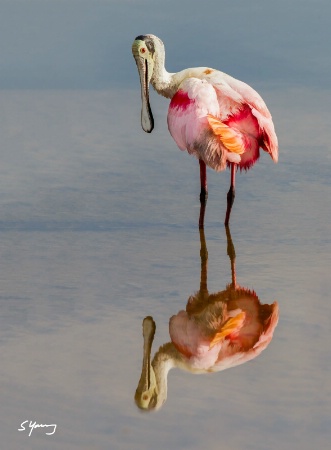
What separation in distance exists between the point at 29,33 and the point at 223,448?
840cm

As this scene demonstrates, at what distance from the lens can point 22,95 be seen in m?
11.2

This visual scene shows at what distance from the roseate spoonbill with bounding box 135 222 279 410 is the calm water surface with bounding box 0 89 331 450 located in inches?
2.0

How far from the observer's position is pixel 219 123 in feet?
25.6

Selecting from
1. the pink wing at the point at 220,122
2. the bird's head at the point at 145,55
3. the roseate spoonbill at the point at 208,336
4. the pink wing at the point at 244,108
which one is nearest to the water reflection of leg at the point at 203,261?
the roseate spoonbill at the point at 208,336

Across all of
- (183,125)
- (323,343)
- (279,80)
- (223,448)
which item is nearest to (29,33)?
(279,80)

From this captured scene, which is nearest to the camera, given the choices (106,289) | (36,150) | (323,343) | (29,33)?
(323,343)

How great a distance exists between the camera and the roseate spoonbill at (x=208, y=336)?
5574 mm

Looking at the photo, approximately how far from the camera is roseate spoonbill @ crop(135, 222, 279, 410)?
219 inches

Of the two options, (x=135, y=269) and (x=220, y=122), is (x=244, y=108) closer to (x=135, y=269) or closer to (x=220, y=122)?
(x=220, y=122)

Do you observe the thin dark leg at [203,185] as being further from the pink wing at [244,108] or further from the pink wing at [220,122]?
the pink wing at [244,108]

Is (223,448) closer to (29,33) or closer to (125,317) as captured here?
(125,317)


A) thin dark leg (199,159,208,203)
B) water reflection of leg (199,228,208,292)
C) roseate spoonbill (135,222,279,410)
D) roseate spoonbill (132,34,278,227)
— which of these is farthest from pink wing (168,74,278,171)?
roseate spoonbill (135,222,279,410)

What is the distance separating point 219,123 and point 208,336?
201cm

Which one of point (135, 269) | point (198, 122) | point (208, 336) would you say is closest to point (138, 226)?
point (198, 122)
